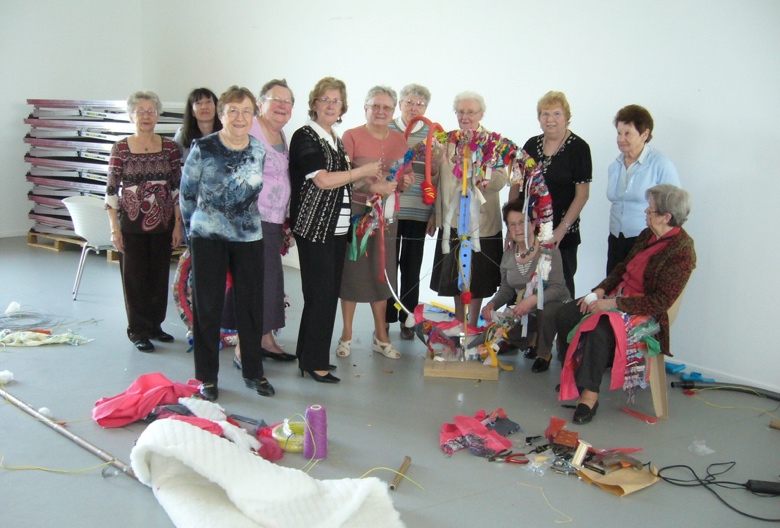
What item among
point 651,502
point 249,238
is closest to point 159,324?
point 249,238

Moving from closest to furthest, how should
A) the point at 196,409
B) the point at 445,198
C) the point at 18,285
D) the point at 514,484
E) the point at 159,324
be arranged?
1. the point at 514,484
2. the point at 196,409
3. the point at 445,198
4. the point at 159,324
5. the point at 18,285

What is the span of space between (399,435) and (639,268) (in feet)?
5.13

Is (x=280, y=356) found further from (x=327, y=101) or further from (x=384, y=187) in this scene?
(x=327, y=101)

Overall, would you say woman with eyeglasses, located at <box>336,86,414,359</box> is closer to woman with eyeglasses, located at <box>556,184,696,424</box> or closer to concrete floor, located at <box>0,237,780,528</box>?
concrete floor, located at <box>0,237,780,528</box>

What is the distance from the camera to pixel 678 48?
14.6 feet

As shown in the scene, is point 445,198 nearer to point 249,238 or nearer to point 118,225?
point 249,238

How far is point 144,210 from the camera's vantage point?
4.32m

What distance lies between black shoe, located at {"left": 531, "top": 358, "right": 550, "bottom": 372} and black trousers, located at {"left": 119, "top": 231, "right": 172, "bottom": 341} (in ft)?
7.71

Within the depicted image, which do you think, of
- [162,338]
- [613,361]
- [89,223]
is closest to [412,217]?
[613,361]

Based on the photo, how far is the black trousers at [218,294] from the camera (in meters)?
3.54

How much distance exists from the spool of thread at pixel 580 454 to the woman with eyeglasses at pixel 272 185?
6.35ft

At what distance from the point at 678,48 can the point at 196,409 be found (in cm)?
350

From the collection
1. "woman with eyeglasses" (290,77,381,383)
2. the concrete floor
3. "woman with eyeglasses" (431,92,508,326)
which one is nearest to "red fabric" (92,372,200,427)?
the concrete floor

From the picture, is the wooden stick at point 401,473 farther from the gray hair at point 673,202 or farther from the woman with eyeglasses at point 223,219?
the gray hair at point 673,202
